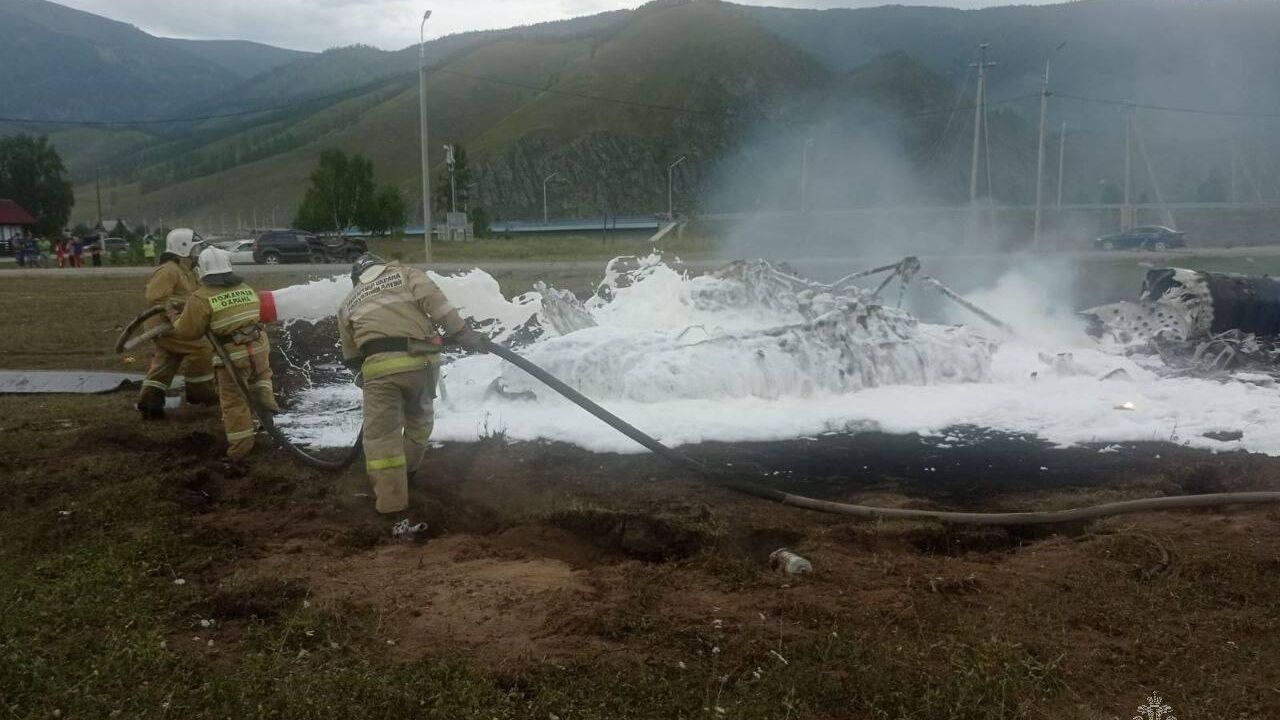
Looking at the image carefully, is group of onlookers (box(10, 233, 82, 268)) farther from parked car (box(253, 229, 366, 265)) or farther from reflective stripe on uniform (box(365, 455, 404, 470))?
reflective stripe on uniform (box(365, 455, 404, 470))

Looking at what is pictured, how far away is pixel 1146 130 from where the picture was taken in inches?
4203

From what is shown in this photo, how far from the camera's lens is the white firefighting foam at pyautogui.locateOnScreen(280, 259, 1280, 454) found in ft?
26.5

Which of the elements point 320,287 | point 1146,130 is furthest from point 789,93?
point 320,287

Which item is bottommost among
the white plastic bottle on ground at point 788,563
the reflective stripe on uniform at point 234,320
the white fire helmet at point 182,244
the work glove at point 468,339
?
the white plastic bottle on ground at point 788,563

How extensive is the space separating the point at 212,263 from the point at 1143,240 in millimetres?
42377

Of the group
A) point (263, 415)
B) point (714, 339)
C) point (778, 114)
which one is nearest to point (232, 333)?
point (263, 415)

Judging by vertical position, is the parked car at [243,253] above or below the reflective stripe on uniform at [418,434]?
above

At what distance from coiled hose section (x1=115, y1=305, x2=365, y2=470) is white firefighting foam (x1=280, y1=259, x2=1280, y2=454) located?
0.62 m

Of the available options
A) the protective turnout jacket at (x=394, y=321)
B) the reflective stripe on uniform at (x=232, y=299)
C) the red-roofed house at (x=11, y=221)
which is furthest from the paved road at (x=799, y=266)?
the red-roofed house at (x=11, y=221)

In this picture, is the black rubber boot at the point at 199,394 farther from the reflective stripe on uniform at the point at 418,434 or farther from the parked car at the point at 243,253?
the parked car at the point at 243,253

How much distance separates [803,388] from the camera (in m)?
9.21

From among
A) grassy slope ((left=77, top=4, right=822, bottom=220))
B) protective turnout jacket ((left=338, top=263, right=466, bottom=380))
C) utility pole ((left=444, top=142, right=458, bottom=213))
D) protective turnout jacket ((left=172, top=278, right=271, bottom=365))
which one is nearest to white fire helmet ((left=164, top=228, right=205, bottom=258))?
protective turnout jacket ((left=172, top=278, right=271, bottom=365))

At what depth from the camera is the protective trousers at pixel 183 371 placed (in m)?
8.52

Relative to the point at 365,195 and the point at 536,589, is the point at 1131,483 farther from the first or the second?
the point at 365,195
